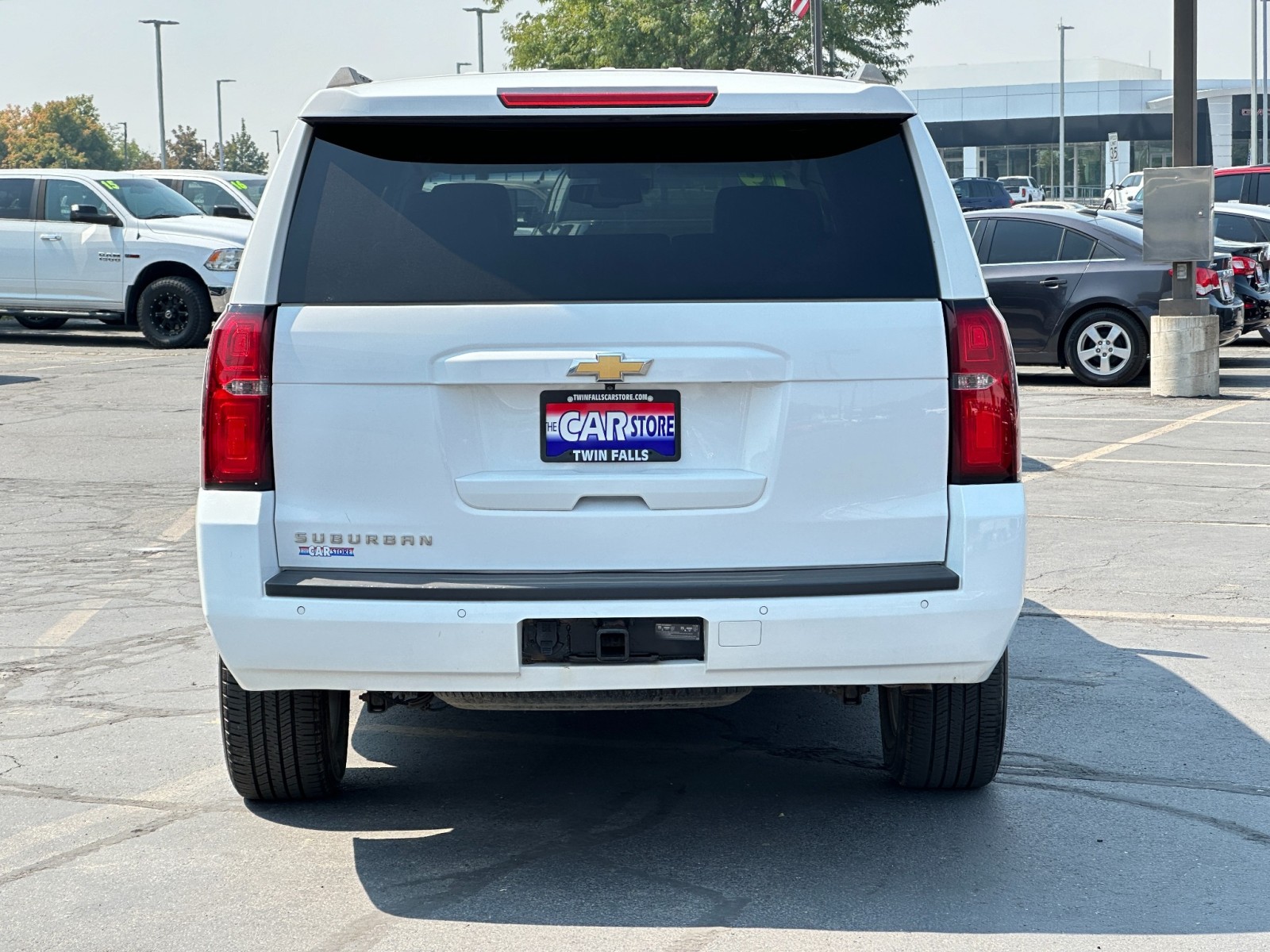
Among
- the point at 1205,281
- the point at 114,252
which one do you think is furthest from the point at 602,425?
the point at 114,252

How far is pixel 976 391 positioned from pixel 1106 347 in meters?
12.5

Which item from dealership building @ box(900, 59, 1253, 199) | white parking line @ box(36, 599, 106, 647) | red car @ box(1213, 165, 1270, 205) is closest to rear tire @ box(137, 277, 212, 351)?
white parking line @ box(36, 599, 106, 647)

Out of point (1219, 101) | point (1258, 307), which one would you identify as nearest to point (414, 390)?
point (1258, 307)

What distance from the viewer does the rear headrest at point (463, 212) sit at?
4074 millimetres

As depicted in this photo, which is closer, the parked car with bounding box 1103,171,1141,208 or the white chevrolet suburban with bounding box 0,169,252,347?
the white chevrolet suburban with bounding box 0,169,252,347

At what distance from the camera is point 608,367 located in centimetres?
397

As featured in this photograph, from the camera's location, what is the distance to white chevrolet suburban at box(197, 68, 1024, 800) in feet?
13.0

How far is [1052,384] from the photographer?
16.5 metres

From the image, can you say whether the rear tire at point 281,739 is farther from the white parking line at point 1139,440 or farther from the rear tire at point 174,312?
the rear tire at point 174,312

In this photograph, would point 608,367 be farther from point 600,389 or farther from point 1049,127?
point 1049,127

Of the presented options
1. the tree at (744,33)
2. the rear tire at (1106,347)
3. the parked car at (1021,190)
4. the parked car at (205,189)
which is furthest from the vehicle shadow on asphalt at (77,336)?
the parked car at (1021,190)

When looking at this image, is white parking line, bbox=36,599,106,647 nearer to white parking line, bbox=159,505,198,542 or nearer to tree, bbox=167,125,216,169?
white parking line, bbox=159,505,198,542

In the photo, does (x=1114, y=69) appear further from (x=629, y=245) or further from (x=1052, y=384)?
(x=629, y=245)

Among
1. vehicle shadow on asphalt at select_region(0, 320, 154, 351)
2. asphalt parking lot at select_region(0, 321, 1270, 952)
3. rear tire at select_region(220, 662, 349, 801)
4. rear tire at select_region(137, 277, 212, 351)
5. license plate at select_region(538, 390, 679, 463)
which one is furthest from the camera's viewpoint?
vehicle shadow on asphalt at select_region(0, 320, 154, 351)
